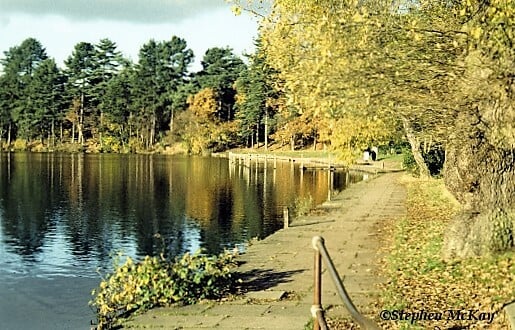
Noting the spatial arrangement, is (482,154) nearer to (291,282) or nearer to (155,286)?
(291,282)

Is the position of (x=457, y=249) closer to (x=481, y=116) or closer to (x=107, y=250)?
(x=481, y=116)

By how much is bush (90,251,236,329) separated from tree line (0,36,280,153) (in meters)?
71.1

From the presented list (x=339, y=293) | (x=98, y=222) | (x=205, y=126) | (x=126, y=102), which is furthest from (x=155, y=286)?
(x=126, y=102)

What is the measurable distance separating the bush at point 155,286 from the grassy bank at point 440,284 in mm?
2258

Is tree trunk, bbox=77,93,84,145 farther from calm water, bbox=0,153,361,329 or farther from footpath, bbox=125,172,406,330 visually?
footpath, bbox=125,172,406,330

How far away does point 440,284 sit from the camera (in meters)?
8.70

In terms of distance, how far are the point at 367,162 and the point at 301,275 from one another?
40446mm

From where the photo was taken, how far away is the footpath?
7.88 meters

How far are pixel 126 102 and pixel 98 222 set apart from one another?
A: 6482 centimetres

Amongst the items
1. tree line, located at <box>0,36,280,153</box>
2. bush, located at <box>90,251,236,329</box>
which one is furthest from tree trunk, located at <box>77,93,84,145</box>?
bush, located at <box>90,251,236,329</box>

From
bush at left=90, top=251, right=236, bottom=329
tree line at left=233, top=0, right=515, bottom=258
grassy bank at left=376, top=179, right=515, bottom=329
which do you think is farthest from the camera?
tree line at left=233, top=0, right=515, bottom=258

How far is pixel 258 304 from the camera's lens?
8.59 metres

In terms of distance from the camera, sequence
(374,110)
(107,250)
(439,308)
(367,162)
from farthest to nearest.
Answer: (367,162)
(107,250)
(374,110)
(439,308)

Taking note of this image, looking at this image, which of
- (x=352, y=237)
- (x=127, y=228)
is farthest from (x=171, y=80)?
(x=352, y=237)
